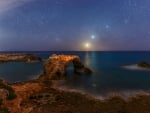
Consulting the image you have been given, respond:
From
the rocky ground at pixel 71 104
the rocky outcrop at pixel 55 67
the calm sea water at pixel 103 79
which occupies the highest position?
the rocky outcrop at pixel 55 67

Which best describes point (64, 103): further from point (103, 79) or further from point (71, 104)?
point (103, 79)

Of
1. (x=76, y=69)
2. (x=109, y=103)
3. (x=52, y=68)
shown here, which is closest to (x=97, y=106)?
(x=109, y=103)

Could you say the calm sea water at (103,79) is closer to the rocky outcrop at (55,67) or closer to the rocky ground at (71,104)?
the rocky outcrop at (55,67)

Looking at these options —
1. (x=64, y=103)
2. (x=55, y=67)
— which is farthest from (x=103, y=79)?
(x=64, y=103)

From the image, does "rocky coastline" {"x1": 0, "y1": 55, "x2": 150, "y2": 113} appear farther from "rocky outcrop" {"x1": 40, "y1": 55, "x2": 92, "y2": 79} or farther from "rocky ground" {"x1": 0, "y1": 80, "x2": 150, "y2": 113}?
"rocky outcrop" {"x1": 40, "y1": 55, "x2": 92, "y2": 79}

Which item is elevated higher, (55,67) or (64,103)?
(55,67)

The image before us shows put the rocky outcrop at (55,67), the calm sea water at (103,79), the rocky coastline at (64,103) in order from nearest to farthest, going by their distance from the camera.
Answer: the rocky coastline at (64,103), the calm sea water at (103,79), the rocky outcrop at (55,67)

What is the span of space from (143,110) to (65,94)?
10.6 m

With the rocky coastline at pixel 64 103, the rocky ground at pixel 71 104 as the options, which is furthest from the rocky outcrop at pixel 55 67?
the rocky ground at pixel 71 104

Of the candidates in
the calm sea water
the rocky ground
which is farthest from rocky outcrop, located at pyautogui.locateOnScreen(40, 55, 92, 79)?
the rocky ground

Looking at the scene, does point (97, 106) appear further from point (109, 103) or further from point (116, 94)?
point (116, 94)

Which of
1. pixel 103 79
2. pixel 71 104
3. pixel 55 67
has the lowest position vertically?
pixel 103 79

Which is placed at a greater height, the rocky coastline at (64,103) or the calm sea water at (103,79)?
the rocky coastline at (64,103)

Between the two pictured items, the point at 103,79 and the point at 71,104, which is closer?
the point at 71,104
